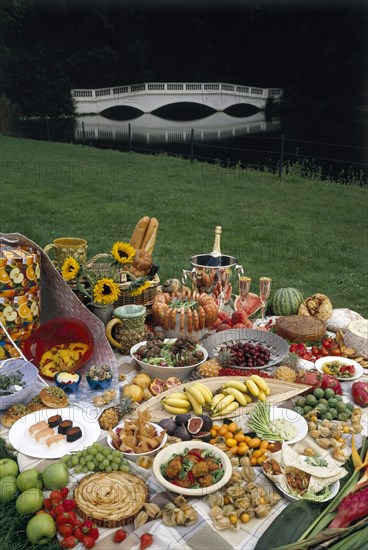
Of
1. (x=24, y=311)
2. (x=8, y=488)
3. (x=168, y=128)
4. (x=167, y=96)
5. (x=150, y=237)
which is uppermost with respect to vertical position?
(x=167, y=96)

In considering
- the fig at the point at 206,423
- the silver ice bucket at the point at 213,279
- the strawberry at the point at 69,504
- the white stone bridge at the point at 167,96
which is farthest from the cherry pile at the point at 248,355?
the white stone bridge at the point at 167,96

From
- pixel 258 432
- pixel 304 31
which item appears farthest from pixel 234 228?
pixel 304 31

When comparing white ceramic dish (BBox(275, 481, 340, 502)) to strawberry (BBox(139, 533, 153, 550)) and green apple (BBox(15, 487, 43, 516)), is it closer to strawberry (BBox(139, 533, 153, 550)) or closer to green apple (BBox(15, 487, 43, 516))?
strawberry (BBox(139, 533, 153, 550))

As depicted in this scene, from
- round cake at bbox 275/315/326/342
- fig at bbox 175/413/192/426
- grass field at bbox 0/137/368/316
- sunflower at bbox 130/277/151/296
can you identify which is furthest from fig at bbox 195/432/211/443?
grass field at bbox 0/137/368/316

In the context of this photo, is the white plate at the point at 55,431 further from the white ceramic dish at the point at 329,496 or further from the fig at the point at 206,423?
the white ceramic dish at the point at 329,496

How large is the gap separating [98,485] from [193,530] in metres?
0.60

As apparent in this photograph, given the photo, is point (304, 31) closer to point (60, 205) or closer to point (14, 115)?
point (14, 115)

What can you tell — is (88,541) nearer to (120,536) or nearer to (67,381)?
(120,536)

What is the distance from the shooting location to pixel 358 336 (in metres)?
4.94

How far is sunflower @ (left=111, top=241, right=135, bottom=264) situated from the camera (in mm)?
4906

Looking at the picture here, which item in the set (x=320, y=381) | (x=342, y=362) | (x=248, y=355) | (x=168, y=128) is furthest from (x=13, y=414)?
(x=168, y=128)

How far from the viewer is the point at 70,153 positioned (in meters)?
21.1

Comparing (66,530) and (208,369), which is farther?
(208,369)

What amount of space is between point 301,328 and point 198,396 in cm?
184
